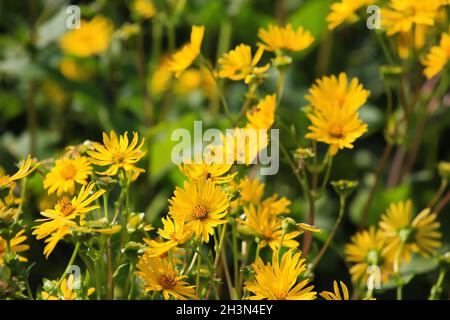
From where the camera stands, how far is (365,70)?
1.87m

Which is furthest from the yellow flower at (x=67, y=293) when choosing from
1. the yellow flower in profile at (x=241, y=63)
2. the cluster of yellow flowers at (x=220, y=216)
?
the yellow flower in profile at (x=241, y=63)

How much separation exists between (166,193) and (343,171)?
0.39 meters

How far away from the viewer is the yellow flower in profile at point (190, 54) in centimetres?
97

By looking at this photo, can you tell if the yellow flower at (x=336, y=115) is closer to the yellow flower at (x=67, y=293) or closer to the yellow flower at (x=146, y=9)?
the yellow flower at (x=67, y=293)

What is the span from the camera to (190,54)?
1.00 meters

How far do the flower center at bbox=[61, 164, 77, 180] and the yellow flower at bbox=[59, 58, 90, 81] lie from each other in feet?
3.60

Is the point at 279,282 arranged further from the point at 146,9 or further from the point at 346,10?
the point at 146,9

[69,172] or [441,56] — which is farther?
[441,56]

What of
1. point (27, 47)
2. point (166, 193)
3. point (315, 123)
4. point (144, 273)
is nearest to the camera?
point (144, 273)

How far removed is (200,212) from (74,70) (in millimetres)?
1325

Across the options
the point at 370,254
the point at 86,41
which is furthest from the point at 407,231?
the point at 86,41

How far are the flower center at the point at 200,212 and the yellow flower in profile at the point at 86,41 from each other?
115 centimetres

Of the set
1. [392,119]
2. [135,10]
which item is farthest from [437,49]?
[135,10]

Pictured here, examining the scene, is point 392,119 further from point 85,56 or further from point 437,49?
point 85,56
